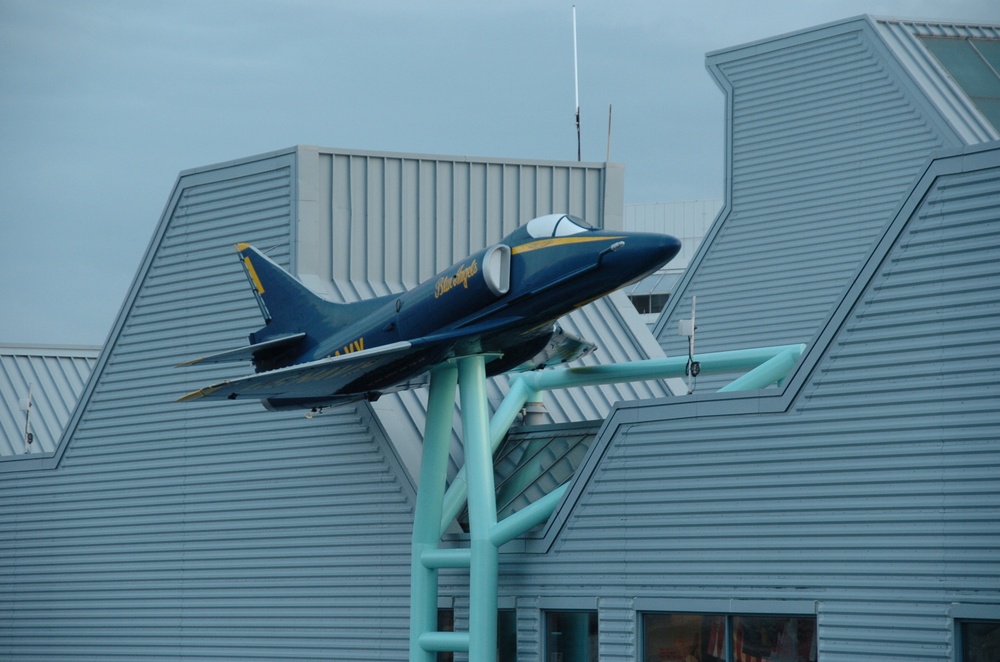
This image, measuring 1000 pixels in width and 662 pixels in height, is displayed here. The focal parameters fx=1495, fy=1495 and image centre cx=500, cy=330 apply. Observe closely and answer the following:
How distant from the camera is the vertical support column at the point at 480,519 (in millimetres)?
19562

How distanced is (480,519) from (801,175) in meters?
17.4

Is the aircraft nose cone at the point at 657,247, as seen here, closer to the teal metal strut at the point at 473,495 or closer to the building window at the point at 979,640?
the teal metal strut at the point at 473,495

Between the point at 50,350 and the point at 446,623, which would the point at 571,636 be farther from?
the point at 50,350

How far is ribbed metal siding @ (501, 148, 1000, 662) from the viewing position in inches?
625

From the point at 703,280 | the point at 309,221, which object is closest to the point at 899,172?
the point at 703,280

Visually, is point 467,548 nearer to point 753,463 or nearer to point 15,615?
point 753,463

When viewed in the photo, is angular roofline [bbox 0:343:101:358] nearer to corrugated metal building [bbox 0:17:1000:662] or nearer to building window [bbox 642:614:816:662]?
corrugated metal building [bbox 0:17:1000:662]

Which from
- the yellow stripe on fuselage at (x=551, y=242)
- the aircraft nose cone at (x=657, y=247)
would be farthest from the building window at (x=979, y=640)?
the yellow stripe on fuselage at (x=551, y=242)

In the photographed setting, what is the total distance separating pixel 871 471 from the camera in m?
16.7

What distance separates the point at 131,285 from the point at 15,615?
6921mm

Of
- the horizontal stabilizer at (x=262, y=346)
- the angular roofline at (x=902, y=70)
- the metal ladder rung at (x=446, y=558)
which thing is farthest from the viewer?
the angular roofline at (x=902, y=70)

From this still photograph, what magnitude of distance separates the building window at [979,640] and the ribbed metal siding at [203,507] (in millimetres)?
9005

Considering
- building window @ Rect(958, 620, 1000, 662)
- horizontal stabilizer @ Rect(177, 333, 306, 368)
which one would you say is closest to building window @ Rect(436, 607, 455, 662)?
horizontal stabilizer @ Rect(177, 333, 306, 368)

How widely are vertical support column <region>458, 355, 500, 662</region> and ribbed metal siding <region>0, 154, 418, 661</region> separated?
2.75m
